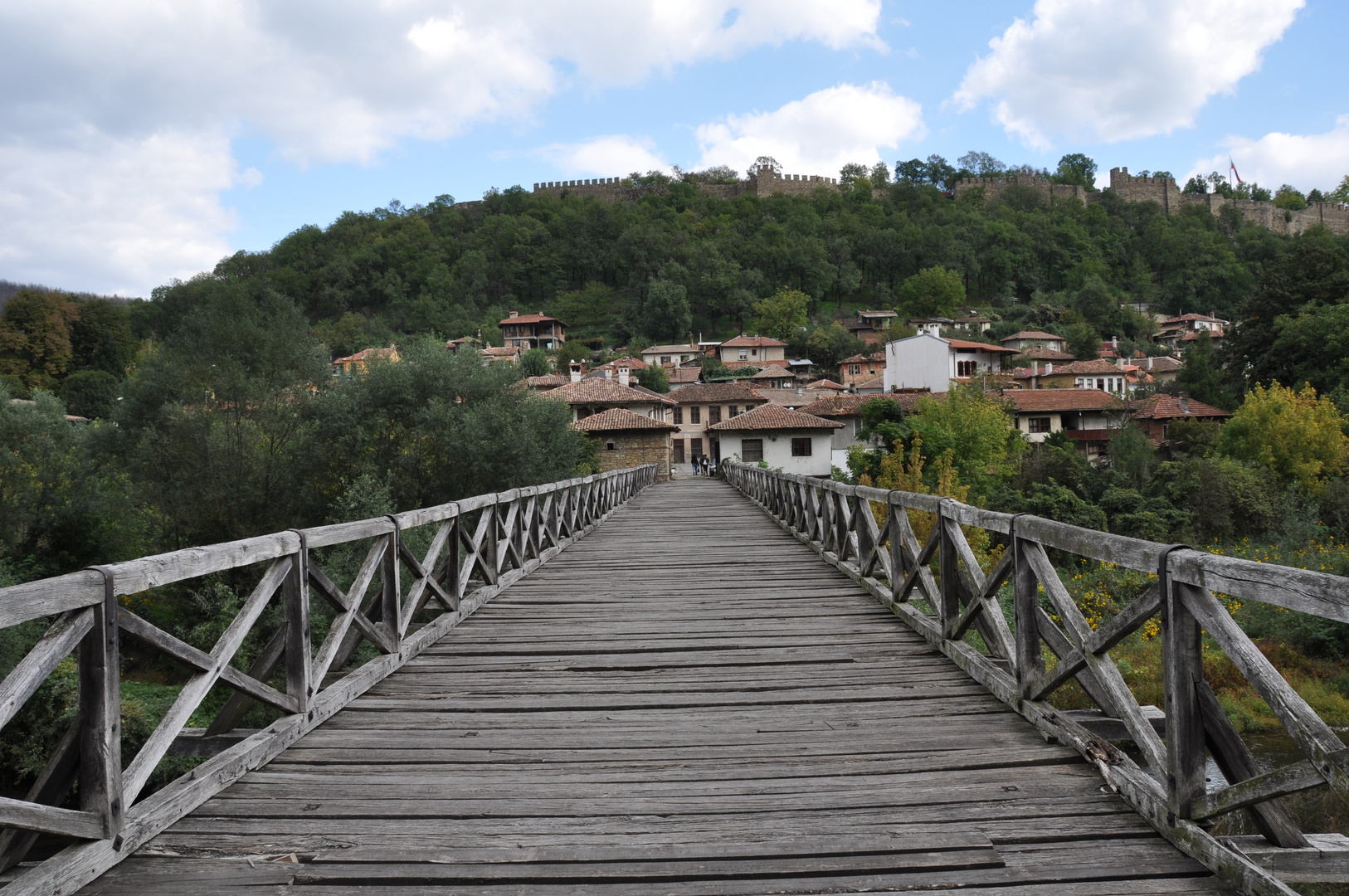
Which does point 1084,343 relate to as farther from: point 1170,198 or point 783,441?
point 1170,198

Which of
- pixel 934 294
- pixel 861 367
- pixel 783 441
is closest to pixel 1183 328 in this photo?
pixel 934 294

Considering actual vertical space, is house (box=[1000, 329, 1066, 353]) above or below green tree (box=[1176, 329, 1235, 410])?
above

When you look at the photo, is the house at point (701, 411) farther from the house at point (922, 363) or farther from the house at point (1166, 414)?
the house at point (1166, 414)

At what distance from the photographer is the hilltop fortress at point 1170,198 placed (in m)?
109

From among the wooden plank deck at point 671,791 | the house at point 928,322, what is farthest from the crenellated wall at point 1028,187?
the wooden plank deck at point 671,791

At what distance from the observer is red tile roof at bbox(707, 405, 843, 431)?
40.9 metres

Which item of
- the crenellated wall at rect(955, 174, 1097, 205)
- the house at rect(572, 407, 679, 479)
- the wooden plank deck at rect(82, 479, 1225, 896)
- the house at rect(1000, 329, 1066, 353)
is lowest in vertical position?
the wooden plank deck at rect(82, 479, 1225, 896)

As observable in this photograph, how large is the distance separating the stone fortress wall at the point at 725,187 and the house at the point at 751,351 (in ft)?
163

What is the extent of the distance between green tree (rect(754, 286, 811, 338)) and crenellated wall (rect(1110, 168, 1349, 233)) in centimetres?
6285

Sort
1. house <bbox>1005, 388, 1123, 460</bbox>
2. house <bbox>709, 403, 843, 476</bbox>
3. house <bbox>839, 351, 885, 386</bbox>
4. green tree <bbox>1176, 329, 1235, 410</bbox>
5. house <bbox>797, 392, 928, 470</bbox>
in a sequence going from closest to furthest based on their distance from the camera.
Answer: house <bbox>709, 403, 843, 476</bbox> → house <bbox>797, 392, 928, 470</bbox> → green tree <bbox>1176, 329, 1235, 410</bbox> → house <bbox>1005, 388, 1123, 460</bbox> → house <bbox>839, 351, 885, 386</bbox>

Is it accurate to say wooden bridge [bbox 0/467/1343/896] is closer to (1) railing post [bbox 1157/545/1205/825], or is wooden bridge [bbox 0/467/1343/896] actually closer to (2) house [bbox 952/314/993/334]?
(1) railing post [bbox 1157/545/1205/825]

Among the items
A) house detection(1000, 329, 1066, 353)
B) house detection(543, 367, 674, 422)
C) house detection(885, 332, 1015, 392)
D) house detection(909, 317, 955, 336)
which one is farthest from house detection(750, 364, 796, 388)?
house detection(909, 317, 955, 336)

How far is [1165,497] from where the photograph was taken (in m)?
26.8

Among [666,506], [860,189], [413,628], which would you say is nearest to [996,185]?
[860,189]
